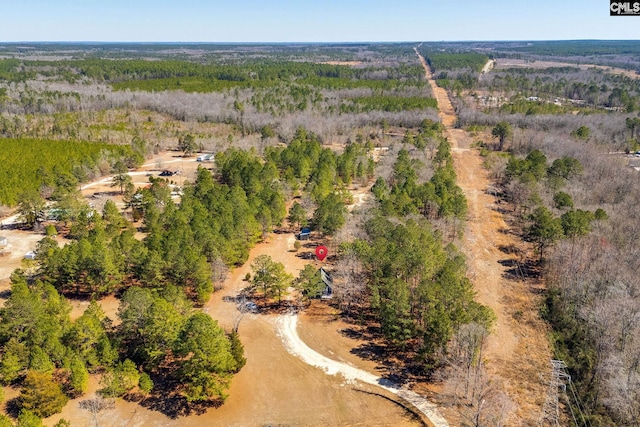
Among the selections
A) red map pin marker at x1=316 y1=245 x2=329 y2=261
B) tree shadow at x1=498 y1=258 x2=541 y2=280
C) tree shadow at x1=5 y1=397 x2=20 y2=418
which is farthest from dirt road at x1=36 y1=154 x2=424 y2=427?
tree shadow at x1=498 y1=258 x2=541 y2=280

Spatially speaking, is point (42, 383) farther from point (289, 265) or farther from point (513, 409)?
point (513, 409)

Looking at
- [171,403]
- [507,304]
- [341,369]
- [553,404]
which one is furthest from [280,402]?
[507,304]

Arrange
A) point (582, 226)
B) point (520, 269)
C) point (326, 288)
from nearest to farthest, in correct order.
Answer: point (326, 288) < point (582, 226) < point (520, 269)

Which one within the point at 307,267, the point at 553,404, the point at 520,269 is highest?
the point at 307,267

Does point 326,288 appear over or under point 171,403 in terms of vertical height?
over

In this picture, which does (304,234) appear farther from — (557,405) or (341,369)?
(557,405)

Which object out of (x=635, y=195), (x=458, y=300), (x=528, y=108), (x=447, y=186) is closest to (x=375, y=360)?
(x=458, y=300)

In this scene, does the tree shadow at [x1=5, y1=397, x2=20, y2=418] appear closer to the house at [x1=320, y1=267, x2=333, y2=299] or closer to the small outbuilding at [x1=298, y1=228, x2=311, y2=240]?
the house at [x1=320, y1=267, x2=333, y2=299]
